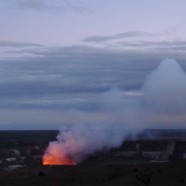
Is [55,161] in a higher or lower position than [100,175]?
higher

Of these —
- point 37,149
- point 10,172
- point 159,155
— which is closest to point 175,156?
point 159,155

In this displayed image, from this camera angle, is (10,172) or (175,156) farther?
(175,156)

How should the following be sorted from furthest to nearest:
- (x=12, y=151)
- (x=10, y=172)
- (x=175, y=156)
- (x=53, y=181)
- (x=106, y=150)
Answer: (x=12, y=151)
(x=175, y=156)
(x=106, y=150)
(x=10, y=172)
(x=53, y=181)

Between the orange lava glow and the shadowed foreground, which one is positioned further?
the orange lava glow

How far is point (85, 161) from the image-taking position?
108m

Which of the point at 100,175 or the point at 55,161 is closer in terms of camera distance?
the point at 100,175

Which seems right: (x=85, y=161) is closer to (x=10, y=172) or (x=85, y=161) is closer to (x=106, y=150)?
(x=106, y=150)

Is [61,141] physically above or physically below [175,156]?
above

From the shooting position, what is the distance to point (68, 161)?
10481cm

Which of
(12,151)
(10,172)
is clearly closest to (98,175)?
(10,172)

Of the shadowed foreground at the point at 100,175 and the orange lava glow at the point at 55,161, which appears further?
the orange lava glow at the point at 55,161

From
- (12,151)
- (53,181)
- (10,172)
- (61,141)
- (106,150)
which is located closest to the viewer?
(53,181)

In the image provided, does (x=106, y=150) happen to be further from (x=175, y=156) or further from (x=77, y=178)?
(x=77, y=178)

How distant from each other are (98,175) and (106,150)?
118 feet
